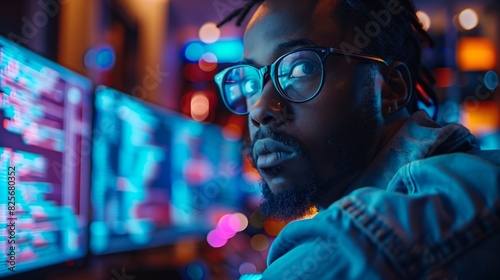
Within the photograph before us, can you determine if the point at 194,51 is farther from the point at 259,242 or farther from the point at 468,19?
the point at 468,19

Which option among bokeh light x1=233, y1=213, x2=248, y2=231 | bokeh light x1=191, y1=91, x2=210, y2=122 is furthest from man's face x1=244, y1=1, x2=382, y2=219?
bokeh light x1=191, y1=91, x2=210, y2=122

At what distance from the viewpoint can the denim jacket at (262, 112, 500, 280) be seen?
55cm

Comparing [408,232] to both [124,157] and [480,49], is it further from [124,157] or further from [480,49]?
[480,49]

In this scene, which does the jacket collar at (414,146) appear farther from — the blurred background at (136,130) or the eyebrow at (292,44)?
the blurred background at (136,130)

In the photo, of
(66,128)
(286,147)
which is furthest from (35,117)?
(286,147)

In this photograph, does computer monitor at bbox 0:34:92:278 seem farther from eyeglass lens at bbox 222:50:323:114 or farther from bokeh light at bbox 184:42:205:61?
bokeh light at bbox 184:42:205:61

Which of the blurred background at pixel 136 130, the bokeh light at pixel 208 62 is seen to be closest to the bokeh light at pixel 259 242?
the blurred background at pixel 136 130

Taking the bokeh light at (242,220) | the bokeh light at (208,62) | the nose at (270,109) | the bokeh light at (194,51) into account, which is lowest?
the bokeh light at (242,220)

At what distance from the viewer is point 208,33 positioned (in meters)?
4.41

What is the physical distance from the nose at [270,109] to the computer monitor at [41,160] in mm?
540

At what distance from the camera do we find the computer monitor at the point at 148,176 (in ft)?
5.57

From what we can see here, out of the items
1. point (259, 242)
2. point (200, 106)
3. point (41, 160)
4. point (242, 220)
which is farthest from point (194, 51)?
point (41, 160)

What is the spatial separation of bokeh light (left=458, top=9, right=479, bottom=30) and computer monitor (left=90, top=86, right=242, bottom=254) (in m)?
2.54

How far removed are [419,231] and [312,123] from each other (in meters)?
0.54
